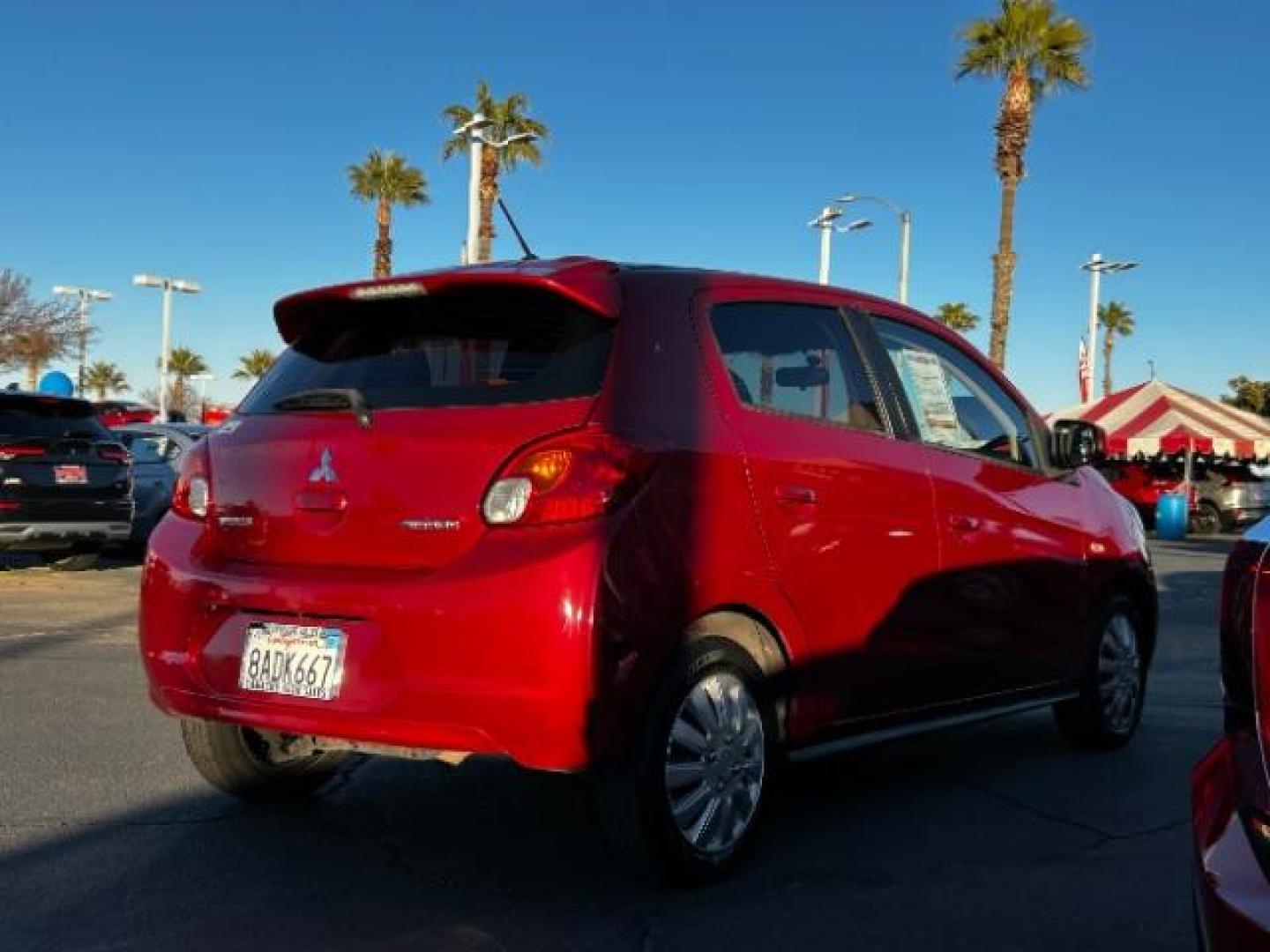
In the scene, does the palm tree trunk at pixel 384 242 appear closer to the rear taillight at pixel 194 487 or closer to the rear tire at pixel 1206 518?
the rear tire at pixel 1206 518

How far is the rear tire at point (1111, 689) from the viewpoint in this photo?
5504mm

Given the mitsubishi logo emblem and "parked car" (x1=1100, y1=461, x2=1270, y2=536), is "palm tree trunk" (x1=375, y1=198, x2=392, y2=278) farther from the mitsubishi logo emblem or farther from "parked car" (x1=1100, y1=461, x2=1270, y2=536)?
the mitsubishi logo emblem

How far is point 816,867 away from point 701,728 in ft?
2.18

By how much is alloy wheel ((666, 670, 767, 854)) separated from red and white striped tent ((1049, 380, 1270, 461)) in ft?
77.2

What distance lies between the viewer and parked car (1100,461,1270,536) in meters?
26.1

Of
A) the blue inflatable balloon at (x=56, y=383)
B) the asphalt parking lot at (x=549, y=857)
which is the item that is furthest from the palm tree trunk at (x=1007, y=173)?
the asphalt parking lot at (x=549, y=857)

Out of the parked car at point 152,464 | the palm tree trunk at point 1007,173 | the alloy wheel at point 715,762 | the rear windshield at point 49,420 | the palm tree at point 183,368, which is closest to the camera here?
the alloy wheel at point 715,762

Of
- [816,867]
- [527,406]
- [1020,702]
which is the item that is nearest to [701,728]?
[816,867]

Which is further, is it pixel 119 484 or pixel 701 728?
pixel 119 484

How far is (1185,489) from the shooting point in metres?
25.2

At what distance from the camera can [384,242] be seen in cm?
4122

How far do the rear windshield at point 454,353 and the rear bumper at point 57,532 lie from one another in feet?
25.8

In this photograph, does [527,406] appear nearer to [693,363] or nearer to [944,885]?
[693,363]

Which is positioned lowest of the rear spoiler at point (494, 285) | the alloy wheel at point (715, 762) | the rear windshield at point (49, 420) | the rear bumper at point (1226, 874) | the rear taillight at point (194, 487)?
the alloy wheel at point (715, 762)
